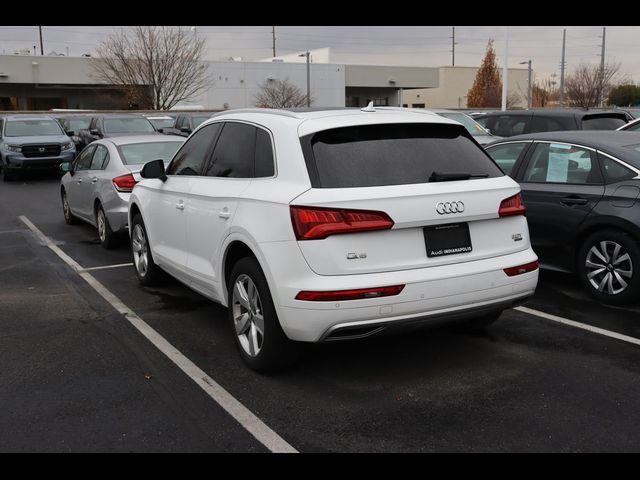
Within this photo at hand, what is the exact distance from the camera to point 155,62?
139 feet

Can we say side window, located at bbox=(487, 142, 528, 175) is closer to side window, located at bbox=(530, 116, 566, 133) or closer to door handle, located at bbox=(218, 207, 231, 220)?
door handle, located at bbox=(218, 207, 231, 220)

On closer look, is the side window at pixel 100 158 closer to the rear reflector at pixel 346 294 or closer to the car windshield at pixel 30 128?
the rear reflector at pixel 346 294

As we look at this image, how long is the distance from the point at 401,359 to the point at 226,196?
173 cm

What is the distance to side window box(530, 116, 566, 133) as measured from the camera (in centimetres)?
1244

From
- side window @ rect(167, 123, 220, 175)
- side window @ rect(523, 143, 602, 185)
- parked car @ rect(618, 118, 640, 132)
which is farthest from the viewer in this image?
parked car @ rect(618, 118, 640, 132)

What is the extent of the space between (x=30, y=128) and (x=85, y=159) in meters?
11.1

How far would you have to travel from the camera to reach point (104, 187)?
9.01 m

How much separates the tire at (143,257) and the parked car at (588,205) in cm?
385

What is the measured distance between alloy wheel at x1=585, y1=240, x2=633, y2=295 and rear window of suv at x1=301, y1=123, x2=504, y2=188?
2011mm

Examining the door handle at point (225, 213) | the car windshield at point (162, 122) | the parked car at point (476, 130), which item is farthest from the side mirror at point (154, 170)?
the car windshield at point (162, 122)

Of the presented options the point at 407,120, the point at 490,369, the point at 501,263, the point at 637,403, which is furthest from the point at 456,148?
the point at 637,403

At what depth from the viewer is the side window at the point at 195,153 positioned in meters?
5.63

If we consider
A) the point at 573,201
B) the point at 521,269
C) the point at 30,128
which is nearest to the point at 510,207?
the point at 521,269

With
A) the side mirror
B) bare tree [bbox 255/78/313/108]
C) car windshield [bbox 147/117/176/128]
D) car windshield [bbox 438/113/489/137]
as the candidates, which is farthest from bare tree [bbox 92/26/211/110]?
the side mirror
